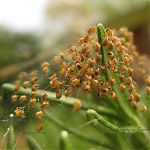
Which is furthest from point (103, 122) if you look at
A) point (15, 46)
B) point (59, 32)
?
point (59, 32)

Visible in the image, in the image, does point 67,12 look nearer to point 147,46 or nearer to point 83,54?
point 147,46

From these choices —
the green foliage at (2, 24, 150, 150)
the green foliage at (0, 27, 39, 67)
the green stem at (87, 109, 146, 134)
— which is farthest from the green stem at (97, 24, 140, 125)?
the green foliage at (0, 27, 39, 67)

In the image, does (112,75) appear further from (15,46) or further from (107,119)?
(15,46)

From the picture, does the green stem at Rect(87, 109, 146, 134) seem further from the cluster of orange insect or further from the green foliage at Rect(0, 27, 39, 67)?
the green foliage at Rect(0, 27, 39, 67)

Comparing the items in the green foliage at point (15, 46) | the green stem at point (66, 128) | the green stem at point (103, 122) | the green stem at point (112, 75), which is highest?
the green foliage at point (15, 46)

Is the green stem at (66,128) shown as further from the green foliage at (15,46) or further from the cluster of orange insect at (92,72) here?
the green foliage at (15,46)

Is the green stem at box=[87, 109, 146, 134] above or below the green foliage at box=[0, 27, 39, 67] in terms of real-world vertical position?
below

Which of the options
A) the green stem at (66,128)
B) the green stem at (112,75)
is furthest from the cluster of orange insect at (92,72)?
the green stem at (66,128)

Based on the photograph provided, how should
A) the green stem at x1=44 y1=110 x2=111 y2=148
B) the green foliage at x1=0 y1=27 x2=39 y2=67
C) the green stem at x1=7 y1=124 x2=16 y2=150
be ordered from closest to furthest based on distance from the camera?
1. the green stem at x1=7 y1=124 x2=16 y2=150
2. the green stem at x1=44 y1=110 x2=111 y2=148
3. the green foliage at x1=0 y1=27 x2=39 y2=67

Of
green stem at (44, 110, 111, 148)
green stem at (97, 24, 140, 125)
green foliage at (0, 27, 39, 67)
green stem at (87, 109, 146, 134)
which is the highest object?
green foliage at (0, 27, 39, 67)

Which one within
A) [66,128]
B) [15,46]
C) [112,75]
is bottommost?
[66,128]

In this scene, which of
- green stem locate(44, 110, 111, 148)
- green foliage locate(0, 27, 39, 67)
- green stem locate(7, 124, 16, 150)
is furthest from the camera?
green foliage locate(0, 27, 39, 67)

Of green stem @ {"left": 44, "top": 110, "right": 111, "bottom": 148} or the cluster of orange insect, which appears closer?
the cluster of orange insect
